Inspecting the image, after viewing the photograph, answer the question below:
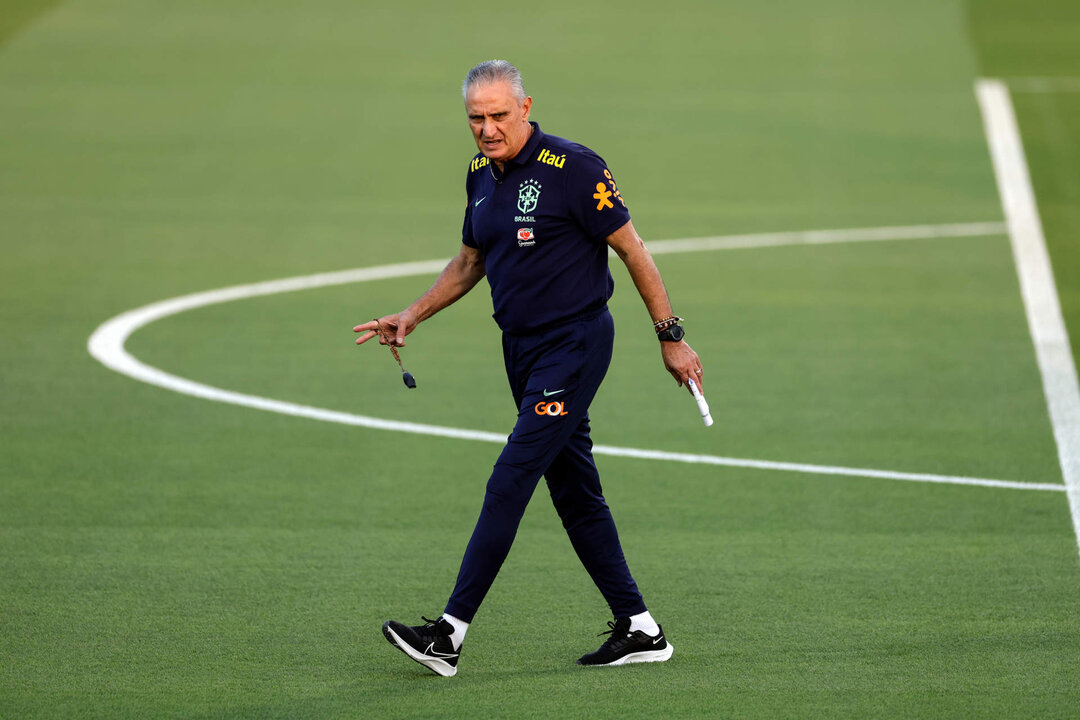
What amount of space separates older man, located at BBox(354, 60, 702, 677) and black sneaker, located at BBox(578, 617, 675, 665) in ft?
1.71

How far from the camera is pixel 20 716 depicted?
16.6ft

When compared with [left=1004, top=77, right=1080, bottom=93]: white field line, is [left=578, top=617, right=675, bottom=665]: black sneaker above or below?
below

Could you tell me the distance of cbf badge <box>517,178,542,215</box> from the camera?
5316mm

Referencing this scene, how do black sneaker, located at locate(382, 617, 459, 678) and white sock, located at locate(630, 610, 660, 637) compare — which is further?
white sock, located at locate(630, 610, 660, 637)

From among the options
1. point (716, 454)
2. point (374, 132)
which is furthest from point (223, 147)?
point (716, 454)

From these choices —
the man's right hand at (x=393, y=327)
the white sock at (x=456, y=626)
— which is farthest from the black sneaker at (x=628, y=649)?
the man's right hand at (x=393, y=327)

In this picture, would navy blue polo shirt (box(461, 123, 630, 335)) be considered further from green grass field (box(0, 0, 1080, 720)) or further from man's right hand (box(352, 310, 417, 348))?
green grass field (box(0, 0, 1080, 720))

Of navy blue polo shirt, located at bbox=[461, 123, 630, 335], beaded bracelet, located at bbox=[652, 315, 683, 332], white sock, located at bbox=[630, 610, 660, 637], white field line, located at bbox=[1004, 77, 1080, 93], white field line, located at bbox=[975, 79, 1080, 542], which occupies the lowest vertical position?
white field line, located at bbox=[975, 79, 1080, 542]

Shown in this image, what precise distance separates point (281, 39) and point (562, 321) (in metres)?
14.9

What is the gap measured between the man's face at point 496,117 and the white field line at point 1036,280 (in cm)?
341

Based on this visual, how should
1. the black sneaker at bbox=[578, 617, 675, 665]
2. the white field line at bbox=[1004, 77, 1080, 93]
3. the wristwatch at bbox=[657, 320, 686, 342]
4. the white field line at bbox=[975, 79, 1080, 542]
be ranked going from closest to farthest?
the wristwatch at bbox=[657, 320, 686, 342]
the black sneaker at bbox=[578, 617, 675, 665]
the white field line at bbox=[975, 79, 1080, 542]
the white field line at bbox=[1004, 77, 1080, 93]

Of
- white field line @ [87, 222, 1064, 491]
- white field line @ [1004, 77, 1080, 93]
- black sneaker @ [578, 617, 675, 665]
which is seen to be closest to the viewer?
black sneaker @ [578, 617, 675, 665]

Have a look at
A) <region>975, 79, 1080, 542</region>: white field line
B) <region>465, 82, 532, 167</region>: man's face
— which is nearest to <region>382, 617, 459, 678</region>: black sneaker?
<region>465, 82, 532, 167</region>: man's face

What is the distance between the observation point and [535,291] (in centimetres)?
538
